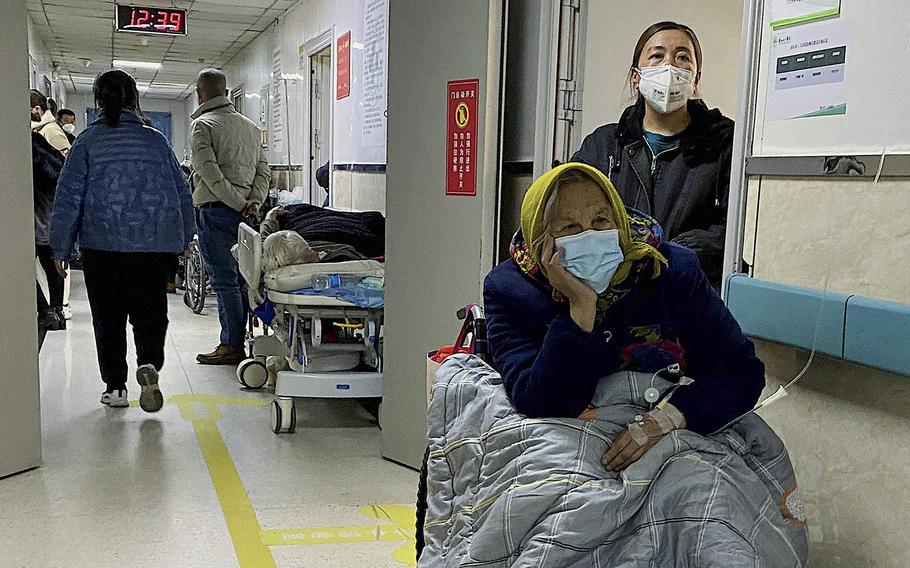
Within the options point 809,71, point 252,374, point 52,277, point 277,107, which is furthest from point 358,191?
point 809,71

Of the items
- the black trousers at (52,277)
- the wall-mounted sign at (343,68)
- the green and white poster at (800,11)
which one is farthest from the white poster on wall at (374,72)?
the green and white poster at (800,11)

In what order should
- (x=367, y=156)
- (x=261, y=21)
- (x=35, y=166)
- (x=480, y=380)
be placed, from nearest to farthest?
1. (x=480, y=380)
2. (x=35, y=166)
3. (x=367, y=156)
4. (x=261, y=21)

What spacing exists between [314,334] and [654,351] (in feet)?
7.88

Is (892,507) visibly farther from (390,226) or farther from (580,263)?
(390,226)

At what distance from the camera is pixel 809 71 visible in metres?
1.91

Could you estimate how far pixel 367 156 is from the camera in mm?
6156

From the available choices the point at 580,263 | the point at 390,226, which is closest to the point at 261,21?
the point at 390,226

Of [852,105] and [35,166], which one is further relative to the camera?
[35,166]

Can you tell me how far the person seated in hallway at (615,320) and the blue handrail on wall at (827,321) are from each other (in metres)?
0.16

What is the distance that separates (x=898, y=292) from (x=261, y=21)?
366 inches

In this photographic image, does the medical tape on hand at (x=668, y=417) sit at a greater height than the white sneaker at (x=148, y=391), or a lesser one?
greater

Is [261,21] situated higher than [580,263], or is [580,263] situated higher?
[261,21]

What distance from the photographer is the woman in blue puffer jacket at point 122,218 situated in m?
4.11

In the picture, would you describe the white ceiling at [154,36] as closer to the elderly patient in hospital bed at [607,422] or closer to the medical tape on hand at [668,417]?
the elderly patient in hospital bed at [607,422]
